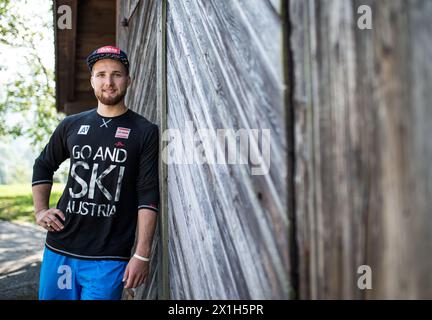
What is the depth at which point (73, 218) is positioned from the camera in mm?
2805

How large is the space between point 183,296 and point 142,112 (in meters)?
1.83

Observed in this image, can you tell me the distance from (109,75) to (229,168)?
4.43 feet

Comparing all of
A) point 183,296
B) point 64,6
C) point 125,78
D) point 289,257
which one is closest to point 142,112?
point 125,78

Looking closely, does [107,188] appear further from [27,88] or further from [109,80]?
[27,88]

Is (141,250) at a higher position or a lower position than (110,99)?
lower

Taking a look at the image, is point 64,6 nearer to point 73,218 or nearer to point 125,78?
point 125,78

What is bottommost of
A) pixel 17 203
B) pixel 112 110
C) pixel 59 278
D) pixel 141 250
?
pixel 17 203

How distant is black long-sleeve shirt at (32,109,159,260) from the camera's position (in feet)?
9.08

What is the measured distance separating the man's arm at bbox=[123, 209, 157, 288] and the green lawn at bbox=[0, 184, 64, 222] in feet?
32.1

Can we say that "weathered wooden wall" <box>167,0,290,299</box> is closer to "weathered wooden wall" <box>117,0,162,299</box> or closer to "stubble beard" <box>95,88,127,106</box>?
"stubble beard" <box>95,88,127,106</box>

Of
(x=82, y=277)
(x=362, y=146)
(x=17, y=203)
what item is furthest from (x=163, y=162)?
(x=17, y=203)

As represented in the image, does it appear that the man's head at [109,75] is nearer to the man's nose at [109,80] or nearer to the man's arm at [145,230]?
the man's nose at [109,80]

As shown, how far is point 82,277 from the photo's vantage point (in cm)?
280

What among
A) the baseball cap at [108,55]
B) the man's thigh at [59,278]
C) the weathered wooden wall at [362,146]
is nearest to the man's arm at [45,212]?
the man's thigh at [59,278]
